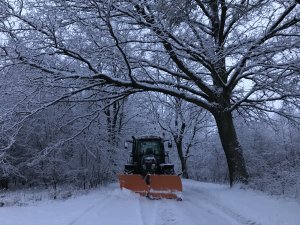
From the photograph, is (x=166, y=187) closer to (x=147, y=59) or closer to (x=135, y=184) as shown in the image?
(x=135, y=184)

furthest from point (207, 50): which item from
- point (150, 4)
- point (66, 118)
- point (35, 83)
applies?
point (66, 118)

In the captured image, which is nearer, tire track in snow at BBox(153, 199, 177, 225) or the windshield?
tire track in snow at BBox(153, 199, 177, 225)

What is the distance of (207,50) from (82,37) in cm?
440

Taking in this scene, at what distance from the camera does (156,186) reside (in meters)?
13.8

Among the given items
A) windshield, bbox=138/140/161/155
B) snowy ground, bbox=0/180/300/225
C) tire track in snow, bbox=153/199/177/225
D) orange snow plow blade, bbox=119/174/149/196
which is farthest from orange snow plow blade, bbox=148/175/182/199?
windshield, bbox=138/140/161/155

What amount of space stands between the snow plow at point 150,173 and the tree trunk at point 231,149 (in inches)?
89.7

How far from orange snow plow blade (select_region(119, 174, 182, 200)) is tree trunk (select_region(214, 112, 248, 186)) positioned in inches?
89.7

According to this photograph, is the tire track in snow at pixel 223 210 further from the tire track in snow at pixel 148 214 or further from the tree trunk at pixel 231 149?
the tree trunk at pixel 231 149

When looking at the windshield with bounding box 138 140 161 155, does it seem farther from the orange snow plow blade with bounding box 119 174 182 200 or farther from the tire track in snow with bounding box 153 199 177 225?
the tire track in snow with bounding box 153 199 177 225

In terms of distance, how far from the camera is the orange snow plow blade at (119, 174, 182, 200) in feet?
44.3

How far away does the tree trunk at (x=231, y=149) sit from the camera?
14500mm

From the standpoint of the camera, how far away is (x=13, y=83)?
44.3 ft

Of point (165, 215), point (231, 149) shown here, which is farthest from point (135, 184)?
point (165, 215)

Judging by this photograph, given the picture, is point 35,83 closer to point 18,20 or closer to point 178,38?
point 18,20
